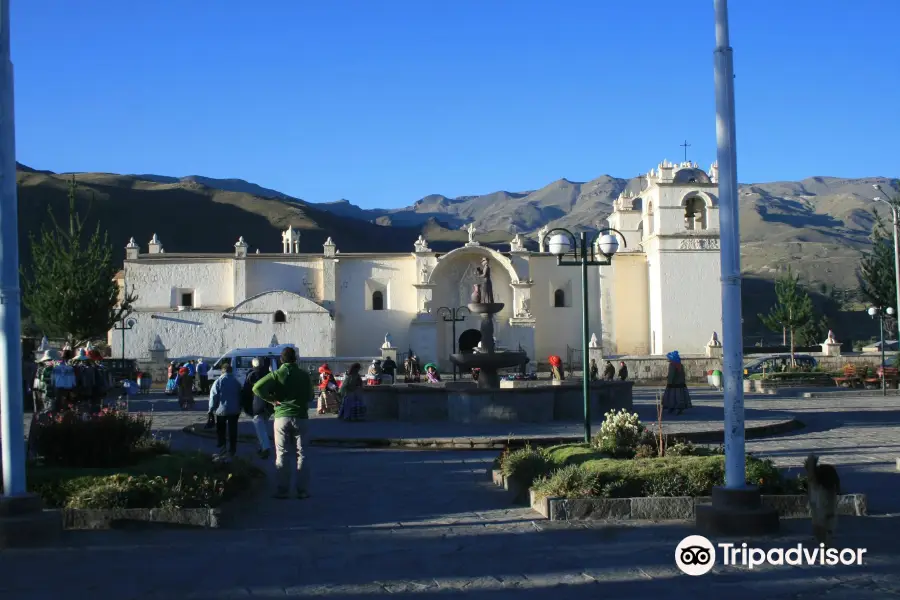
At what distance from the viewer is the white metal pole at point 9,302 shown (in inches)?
313

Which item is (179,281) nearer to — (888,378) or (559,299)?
(559,299)

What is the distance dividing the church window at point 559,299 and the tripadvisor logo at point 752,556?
147 ft

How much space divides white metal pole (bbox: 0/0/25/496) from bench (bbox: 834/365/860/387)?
31.0 m

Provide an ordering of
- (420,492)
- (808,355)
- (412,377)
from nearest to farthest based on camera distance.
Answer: (420,492) < (412,377) < (808,355)

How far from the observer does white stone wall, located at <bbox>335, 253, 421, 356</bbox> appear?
51031 mm

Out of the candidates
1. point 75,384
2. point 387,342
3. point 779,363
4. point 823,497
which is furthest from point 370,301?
point 823,497

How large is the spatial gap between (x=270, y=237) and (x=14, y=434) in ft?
398

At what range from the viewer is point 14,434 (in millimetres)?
7938

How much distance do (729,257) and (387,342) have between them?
40740 mm

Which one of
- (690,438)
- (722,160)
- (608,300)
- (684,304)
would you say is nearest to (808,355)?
(684,304)

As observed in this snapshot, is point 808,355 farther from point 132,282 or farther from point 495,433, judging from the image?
point 132,282

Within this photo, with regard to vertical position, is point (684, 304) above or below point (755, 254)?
below

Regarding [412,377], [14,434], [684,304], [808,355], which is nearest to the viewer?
[14,434]

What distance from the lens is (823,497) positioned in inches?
281
